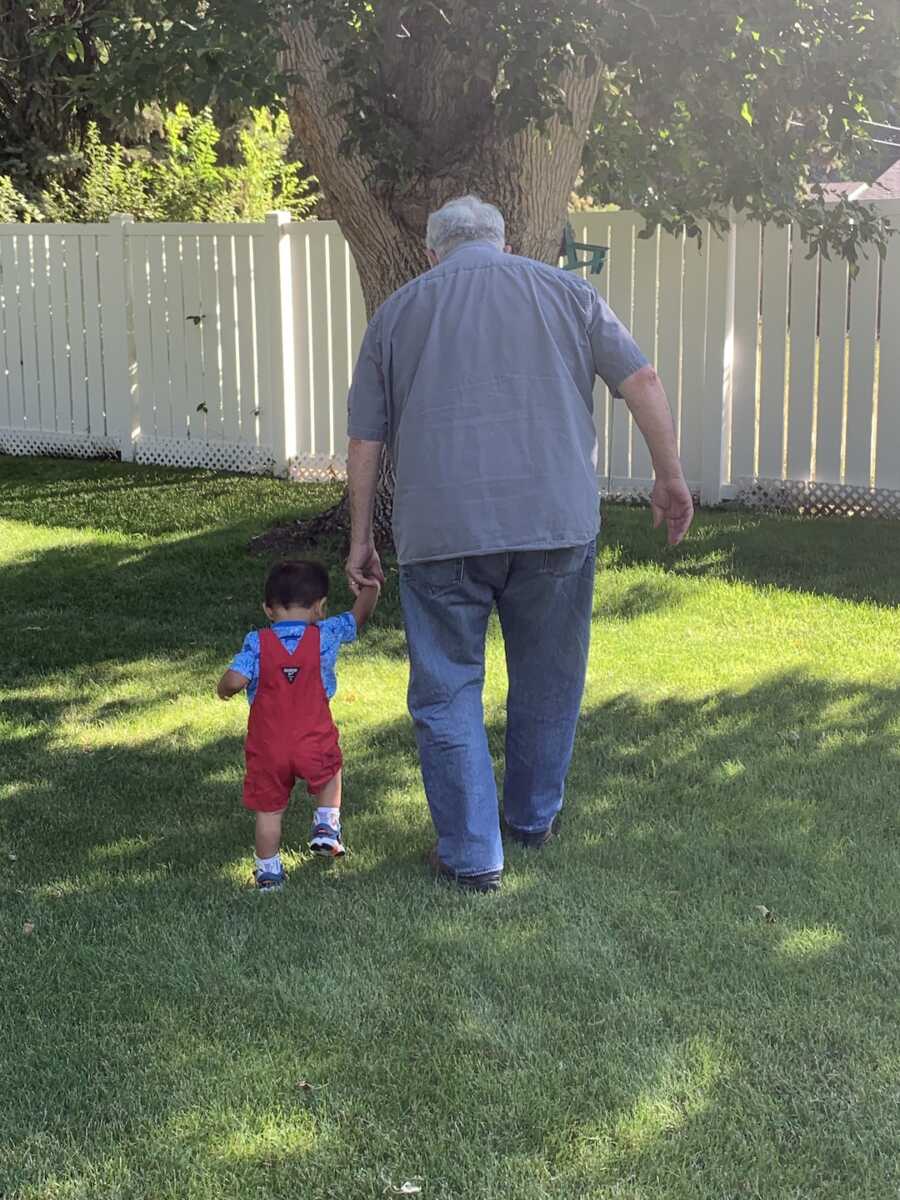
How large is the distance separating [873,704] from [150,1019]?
3259 mm

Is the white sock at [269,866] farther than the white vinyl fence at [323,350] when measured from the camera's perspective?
No

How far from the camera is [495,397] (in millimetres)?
3562

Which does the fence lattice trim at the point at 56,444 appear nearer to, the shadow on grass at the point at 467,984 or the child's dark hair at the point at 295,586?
the shadow on grass at the point at 467,984

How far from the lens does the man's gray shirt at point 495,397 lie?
11.7 ft

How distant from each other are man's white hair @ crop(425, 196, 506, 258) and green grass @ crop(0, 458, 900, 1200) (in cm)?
173

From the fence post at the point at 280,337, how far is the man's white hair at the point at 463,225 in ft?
24.0

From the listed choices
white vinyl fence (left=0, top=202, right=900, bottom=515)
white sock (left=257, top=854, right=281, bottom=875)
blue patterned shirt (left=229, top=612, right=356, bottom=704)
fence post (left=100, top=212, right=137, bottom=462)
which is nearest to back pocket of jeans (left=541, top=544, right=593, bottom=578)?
blue patterned shirt (left=229, top=612, right=356, bottom=704)

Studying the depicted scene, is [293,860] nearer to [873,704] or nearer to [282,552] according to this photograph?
[873,704]

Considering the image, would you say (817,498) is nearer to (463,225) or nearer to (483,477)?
(463,225)

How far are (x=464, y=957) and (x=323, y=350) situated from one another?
8070 millimetres

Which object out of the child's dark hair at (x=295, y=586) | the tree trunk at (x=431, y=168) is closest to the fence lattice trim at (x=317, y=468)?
the tree trunk at (x=431, y=168)

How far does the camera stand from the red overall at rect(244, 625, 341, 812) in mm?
3809

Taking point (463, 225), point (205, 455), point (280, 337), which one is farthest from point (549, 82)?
point (205, 455)

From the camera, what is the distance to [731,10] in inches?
211
